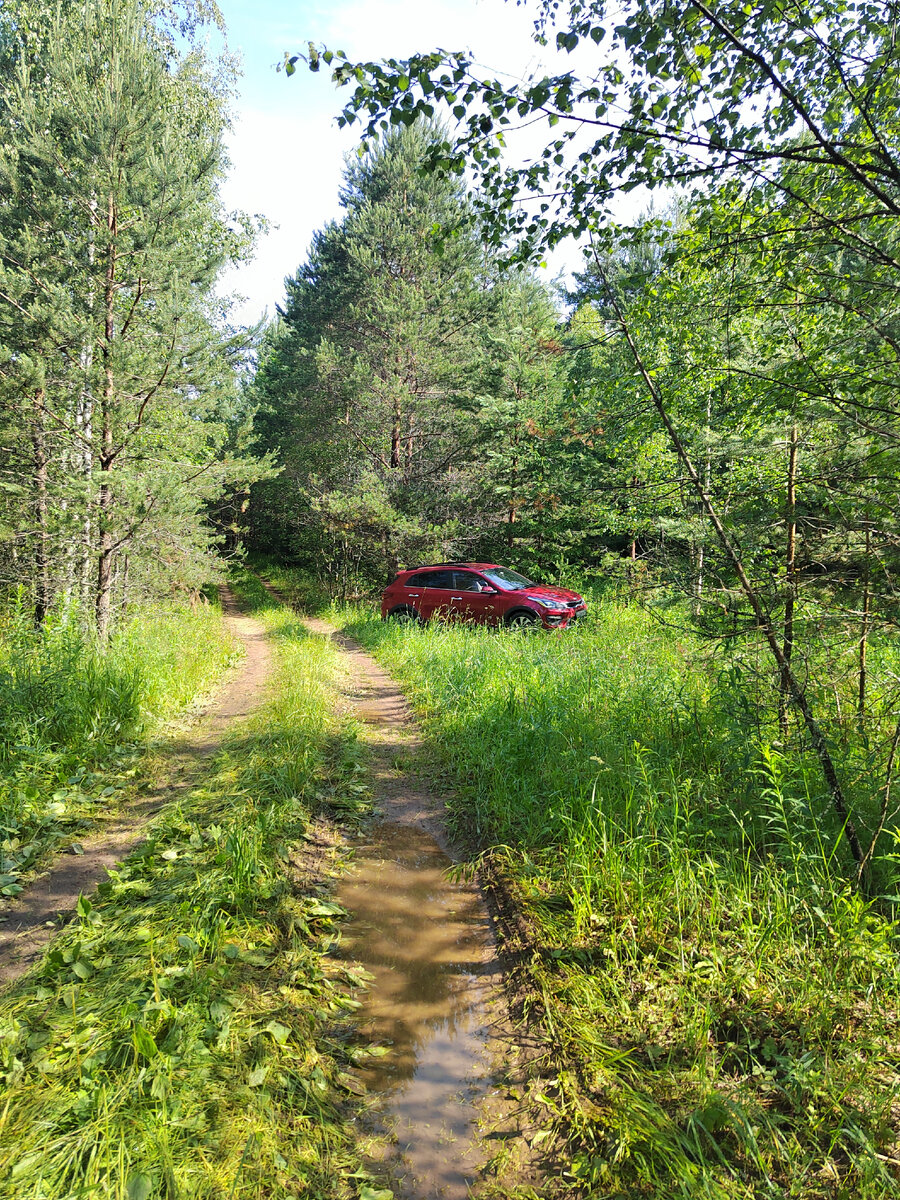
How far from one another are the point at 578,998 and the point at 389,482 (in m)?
14.6

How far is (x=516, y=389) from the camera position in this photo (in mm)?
16484

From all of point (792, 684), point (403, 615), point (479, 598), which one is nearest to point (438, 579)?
point (403, 615)

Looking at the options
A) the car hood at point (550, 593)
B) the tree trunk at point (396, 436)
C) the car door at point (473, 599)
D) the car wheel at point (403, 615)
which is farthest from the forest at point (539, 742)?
the tree trunk at point (396, 436)

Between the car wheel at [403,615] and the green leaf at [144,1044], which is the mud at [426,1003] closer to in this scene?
the green leaf at [144,1044]

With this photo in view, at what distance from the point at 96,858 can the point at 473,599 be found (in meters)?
8.48

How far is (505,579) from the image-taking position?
1212cm

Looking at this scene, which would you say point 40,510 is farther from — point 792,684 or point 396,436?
point 792,684

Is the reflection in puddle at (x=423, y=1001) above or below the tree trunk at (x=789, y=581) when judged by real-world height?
below

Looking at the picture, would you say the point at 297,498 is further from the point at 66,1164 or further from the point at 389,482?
the point at 66,1164

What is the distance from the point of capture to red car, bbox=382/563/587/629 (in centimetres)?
1109

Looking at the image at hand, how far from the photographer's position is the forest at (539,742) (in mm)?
2289

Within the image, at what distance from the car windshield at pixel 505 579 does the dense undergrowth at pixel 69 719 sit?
→ 557 centimetres

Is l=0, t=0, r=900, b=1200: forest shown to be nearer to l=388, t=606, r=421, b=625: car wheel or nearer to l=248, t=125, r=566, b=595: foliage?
l=388, t=606, r=421, b=625: car wheel

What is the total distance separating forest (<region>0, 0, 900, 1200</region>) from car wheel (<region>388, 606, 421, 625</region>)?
3645mm
